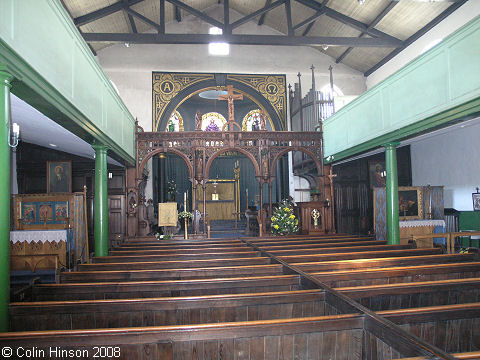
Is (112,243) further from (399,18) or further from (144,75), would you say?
(399,18)

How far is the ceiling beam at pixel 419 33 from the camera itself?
10435mm

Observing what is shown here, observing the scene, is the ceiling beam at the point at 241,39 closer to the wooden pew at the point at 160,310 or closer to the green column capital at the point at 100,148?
the green column capital at the point at 100,148

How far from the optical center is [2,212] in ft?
11.6

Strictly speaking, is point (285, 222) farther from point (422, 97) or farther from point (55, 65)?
point (55, 65)

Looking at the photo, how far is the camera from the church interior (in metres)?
3.06

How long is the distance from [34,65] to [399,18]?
36.4ft

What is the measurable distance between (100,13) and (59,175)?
5184 mm

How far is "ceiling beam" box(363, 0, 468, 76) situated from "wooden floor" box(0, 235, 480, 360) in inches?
330

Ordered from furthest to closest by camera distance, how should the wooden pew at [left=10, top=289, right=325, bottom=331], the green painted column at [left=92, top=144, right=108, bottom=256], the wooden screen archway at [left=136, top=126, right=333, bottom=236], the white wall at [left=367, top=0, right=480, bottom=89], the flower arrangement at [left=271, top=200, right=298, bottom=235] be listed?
the wooden screen archway at [left=136, top=126, right=333, bottom=236] → the flower arrangement at [left=271, top=200, right=298, bottom=235] → the white wall at [left=367, top=0, right=480, bottom=89] → the green painted column at [left=92, top=144, right=108, bottom=256] → the wooden pew at [left=10, top=289, right=325, bottom=331]

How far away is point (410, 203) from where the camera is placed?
11391 millimetres

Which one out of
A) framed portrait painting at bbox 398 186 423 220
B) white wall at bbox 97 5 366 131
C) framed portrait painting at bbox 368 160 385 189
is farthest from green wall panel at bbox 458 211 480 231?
white wall at bbox 97 5 366 131

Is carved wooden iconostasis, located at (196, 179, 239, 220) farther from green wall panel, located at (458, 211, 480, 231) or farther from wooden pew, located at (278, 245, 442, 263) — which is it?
wooden pew, located at (278, 245, 442, 263)

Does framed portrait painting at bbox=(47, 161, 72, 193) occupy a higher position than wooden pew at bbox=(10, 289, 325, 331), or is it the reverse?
framed portrait painting at bbox=(47, 161, 72, 193)

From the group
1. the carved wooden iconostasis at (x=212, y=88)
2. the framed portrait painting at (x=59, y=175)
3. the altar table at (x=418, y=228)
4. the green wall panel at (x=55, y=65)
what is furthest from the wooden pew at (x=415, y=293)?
the carved wooden iconostasis at (x=212, y=88)
